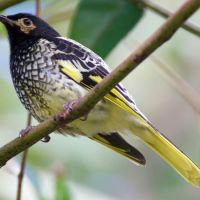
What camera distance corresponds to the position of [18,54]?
3098 mm

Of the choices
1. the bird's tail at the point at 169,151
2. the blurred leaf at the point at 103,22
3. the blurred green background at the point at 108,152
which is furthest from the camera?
the blurred green background at the point at 108,152

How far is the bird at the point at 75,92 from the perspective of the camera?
286cm

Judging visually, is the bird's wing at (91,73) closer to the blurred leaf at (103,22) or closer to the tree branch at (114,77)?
the blurred leaf at (103,22)

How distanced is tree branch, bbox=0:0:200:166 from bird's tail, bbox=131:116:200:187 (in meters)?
0.64

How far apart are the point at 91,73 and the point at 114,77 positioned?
86 cm

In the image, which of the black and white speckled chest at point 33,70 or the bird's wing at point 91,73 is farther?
the black and white speckled chest at point 33,70

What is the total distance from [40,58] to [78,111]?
0.81 meters

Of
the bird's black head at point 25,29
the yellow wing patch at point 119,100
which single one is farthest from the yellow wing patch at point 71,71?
the bird's black head at point 25,29

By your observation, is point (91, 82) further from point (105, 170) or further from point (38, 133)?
point (105, 170)

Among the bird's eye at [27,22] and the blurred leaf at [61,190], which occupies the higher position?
the bird's eye at [27,22]

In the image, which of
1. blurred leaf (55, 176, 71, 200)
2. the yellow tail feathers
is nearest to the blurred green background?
blurred leaf (55, 176, 71, 200)

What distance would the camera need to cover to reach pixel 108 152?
554 centimetres

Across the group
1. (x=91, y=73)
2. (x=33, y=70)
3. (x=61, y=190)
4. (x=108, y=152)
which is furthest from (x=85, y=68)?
(x=108, y=152)

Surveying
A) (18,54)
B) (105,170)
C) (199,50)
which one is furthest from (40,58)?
(199,50)
